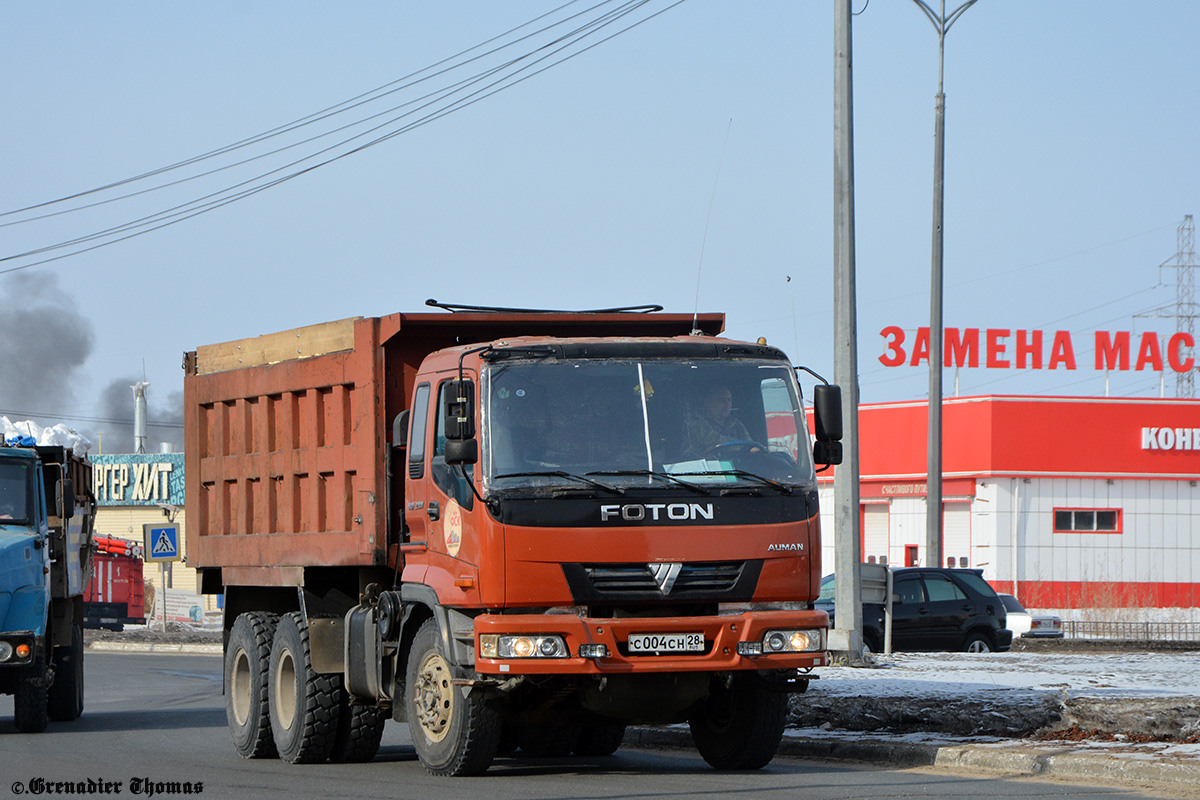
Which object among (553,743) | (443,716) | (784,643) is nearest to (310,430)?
(443,716)

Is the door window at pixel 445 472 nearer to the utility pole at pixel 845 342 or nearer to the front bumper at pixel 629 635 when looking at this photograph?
the front bumper at pixel 629 635

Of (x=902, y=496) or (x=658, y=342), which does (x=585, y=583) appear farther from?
(x=902, y=496)

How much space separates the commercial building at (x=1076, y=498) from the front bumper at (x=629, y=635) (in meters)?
31.6

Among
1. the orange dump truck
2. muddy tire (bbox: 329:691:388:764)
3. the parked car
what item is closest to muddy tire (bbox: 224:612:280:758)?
muddy tire (bbox: 329:691:388:764)

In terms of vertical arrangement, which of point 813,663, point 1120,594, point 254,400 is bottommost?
point 1120,594

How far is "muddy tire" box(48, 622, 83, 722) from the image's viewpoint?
17.5 metres

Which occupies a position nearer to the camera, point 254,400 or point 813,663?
point 813,663

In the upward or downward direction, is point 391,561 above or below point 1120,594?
above

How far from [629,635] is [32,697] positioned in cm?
817

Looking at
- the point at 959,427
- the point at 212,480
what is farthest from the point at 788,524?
the point at 959,427

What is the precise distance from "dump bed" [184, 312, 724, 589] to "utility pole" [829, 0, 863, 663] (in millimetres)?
7188

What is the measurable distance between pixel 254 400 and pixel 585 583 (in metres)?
4.72

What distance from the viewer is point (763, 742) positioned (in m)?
11.1

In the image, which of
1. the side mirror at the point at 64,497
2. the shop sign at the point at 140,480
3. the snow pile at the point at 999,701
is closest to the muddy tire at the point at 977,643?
the snow pile at the point at 999,701
